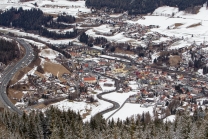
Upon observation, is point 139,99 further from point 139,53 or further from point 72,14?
point 72,14

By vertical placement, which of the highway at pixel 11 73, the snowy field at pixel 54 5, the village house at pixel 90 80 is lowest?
the village house at pixel 90 80

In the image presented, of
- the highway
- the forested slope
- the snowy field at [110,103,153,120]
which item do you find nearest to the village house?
the highway

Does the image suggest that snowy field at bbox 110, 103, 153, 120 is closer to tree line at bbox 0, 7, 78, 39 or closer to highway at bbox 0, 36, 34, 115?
highway at bbox 0, 36, 34, 115

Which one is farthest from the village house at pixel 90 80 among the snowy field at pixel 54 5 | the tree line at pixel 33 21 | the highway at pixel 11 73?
the snowy field at pixel 54 5

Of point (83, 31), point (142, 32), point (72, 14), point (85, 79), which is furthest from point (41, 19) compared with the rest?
point (85, 79)

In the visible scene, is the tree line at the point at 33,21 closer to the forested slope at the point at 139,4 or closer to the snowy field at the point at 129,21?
the snowy field at the point at 129,21

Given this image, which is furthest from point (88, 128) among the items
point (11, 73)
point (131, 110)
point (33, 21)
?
point (33, 21)

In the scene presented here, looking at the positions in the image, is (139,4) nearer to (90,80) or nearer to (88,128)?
(90,80)
